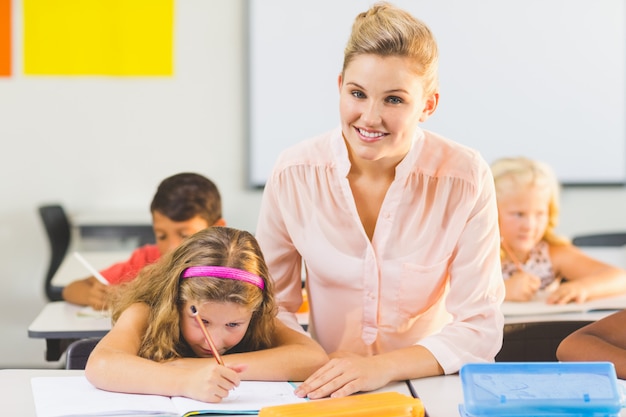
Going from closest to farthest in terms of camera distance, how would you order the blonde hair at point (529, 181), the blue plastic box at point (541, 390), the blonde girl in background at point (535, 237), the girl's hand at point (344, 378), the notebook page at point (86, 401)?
1. the blue plastic box at point (541, 390)
2. the notebook page at point (86, 401)
3. the girl's hand at point (344, 378)
4. the blonde girl in background at point (535, 237)
5. the blonde hair at point (529, 181)

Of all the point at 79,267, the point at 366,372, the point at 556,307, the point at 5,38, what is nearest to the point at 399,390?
the point at 366,372

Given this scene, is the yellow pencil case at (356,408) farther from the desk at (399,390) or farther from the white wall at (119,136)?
the white wall at (119,136)

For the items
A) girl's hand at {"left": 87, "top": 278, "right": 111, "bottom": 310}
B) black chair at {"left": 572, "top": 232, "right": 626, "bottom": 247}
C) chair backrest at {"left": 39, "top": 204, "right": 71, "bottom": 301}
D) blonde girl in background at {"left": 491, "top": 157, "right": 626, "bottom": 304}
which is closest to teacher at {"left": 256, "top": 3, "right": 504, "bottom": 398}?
girl's hand at {"left": 87, "top": 278, "right": 111, "bottom": 310}

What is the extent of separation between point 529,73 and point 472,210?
10.9ft

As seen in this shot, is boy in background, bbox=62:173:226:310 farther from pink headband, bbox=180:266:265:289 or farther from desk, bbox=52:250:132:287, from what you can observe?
pink headband, bbox=180:266:265:289

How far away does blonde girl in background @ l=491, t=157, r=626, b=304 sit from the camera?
3230 mm

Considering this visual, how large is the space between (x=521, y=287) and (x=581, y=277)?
287mm

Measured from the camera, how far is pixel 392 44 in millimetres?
1777

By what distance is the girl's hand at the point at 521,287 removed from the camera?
3068 mm

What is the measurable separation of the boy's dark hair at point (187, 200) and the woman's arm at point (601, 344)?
135cm

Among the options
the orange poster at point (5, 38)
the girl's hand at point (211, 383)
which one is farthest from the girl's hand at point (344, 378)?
the orange poster at point (5, 38)

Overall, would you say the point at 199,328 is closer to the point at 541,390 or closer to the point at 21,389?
the point at 21,389

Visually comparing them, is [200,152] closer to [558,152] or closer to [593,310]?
[558,152]

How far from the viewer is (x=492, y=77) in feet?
16.5
